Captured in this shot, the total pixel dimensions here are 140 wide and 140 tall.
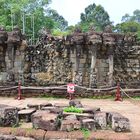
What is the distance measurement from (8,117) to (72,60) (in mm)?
7443

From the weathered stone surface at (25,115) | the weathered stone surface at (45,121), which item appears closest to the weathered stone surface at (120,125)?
the weathered stone surface at (45,121)

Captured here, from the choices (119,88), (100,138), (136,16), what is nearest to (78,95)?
(119,88)

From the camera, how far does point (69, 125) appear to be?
7457mm

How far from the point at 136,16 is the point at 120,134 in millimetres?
127526

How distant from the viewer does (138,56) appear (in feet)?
51.0

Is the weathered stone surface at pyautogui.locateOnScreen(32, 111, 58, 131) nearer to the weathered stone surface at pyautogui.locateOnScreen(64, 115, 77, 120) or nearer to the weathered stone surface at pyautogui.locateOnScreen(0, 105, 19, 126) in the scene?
the weathered stone surface at pyautogui.locateOnScreen(64, 115, 77, 120)

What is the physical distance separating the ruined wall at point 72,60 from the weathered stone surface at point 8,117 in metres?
6.82

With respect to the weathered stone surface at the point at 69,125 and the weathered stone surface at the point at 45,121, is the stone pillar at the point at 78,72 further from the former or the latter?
the weathered stone surface at the point at 69,125

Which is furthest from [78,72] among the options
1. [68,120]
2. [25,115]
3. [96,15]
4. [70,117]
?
[96,15]

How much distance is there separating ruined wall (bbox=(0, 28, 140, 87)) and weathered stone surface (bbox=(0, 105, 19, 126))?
682 centimetres

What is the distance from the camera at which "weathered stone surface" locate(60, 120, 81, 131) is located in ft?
24.4

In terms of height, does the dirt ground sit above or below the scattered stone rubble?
below

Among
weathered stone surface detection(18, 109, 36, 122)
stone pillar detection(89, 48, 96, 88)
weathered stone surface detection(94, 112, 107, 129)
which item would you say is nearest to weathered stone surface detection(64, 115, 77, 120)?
weathered stone surface detection(94, 112, 107, 129)

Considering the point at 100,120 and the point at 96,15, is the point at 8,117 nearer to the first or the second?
the point at 100,120
